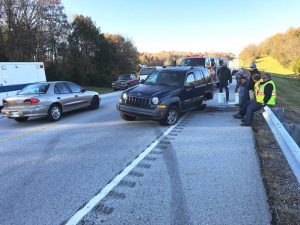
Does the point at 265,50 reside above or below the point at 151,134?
above

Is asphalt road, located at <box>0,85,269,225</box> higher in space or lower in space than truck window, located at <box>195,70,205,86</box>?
lower

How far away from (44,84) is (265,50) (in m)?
128

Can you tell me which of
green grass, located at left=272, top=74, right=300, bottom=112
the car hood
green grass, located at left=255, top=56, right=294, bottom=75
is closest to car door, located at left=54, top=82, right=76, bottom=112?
the car hood

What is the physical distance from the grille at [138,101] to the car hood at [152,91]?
14 centimetres

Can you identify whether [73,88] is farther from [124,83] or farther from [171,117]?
[124,83]

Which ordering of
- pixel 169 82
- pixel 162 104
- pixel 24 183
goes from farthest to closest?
pixel 169 82 < pixel 162 104 < pixel 24 183

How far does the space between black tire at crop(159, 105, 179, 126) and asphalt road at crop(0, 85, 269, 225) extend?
0.35 meters

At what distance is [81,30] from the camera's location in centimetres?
4581

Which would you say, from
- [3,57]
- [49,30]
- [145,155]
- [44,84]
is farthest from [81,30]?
[145,155]

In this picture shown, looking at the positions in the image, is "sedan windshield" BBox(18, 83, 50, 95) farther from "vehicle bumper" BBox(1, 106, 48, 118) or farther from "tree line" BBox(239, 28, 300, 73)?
"tree line" BBox(239, 28, 300, 73)

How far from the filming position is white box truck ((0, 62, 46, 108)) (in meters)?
15.2

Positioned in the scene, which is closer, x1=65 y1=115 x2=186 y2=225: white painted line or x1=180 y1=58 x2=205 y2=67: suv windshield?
x1=65 y1=115 x2=186 y2=225: white painted line

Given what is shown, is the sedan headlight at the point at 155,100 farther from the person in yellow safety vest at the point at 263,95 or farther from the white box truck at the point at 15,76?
the white box truck at the point at 15,76

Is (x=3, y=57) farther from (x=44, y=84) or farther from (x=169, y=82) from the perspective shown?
(x=169, y=82)
